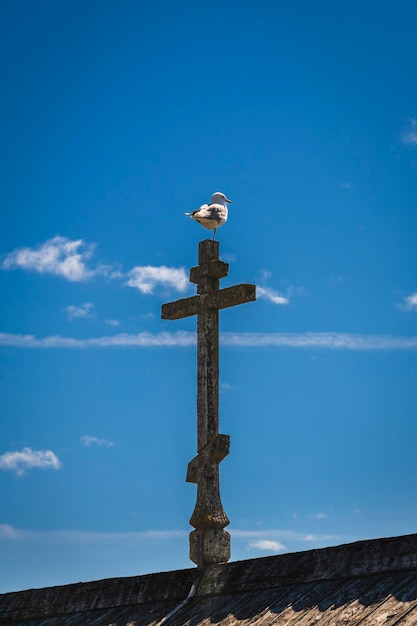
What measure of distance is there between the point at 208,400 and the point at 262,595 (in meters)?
2.58

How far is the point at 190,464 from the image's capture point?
12969 mm

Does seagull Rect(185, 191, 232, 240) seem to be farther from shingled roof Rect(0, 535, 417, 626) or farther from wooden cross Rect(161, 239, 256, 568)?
shingled roof Rect(0, 535, 417, 626)

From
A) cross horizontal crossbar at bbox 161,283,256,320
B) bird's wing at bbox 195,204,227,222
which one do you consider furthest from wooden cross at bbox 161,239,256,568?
bird's wing at bbox 195,204,227,222

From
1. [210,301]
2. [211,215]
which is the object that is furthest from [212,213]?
[210,301]

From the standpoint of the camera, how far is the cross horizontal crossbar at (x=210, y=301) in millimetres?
12836

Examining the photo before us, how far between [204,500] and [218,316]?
220 cm

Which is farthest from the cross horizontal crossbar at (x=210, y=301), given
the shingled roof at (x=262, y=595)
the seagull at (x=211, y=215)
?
the shingled roof at (x=262, y=595)

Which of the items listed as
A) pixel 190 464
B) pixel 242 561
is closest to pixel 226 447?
pixel 190 464

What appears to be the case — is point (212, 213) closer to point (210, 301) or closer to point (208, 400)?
point (210, 301)

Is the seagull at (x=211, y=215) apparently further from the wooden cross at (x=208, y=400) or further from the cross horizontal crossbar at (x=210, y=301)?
the cross horizontal crossbar at (x=210, y=301)

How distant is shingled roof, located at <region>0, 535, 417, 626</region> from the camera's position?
988 cm

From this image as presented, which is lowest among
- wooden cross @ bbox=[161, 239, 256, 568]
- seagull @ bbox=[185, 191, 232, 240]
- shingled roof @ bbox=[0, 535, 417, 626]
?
shingled roof @ bbox=[0, 535, 417, 626]

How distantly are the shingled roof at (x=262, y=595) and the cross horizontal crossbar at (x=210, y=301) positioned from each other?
300 centimetres

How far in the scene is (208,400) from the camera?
13.1 meters
